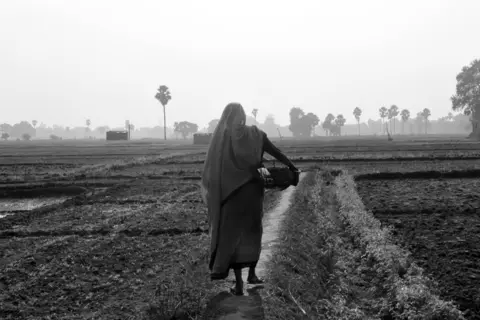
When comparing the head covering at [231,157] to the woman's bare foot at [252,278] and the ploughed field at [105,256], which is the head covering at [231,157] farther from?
the ploughed field at [105,256]

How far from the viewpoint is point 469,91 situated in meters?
88.2

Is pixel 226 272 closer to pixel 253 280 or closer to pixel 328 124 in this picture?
pixel 253 280

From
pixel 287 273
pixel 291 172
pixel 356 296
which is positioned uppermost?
pixel 291 172

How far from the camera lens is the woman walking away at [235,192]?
5.52 metres

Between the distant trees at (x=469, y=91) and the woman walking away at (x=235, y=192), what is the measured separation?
90.8 m

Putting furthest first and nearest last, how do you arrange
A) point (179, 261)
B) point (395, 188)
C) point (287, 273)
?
1. point (395, 188)
2. point (179, 261)
3. point (287, 273)

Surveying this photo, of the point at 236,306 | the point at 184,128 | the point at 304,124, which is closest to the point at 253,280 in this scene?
the point at 236,306

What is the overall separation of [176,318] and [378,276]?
12.5ft

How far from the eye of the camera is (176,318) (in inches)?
203

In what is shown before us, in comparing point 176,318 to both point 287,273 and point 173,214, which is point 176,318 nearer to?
point 287,273

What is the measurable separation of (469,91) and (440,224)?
87.7 m

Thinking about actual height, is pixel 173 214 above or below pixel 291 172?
below

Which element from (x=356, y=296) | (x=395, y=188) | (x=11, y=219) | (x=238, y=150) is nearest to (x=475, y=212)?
(x=395, y=188)

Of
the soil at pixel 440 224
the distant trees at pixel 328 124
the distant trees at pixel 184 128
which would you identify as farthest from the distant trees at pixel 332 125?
the soil at pixel 440 224
